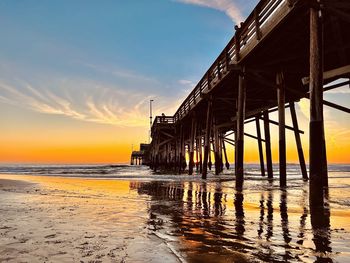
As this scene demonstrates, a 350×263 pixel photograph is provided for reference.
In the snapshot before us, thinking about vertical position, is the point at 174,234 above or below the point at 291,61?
below

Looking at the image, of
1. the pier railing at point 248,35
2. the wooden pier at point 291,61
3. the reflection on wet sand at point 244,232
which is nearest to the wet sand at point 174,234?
the reflection on wet sand at point 244,232

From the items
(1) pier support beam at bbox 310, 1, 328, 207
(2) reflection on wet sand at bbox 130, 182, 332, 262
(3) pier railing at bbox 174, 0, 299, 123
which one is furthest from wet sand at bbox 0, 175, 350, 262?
(3) pier railing at bbox 174, 0, 299, 123

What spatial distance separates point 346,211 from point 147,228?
3801mm

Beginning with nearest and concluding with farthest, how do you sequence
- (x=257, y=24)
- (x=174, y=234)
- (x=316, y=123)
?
(x=174, y=234) → (x=316, y=123) → (x=257, y=24)

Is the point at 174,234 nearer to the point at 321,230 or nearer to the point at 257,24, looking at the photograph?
the point at 321,230

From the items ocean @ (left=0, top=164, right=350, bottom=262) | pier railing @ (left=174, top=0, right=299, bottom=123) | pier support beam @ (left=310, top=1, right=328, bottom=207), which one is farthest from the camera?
pier railing @ (left=174, top=0, right=299, bottom=123)

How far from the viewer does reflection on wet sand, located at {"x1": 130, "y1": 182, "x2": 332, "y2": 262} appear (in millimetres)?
3211

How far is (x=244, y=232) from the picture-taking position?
4.25 meters

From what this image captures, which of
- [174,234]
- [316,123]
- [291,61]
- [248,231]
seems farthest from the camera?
[291,61]

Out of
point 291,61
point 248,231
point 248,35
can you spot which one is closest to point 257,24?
point 248,35

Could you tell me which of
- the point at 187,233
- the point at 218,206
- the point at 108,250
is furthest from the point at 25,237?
the point at 218,206

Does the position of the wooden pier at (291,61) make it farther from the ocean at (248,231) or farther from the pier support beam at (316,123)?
the ocean at (248,231)

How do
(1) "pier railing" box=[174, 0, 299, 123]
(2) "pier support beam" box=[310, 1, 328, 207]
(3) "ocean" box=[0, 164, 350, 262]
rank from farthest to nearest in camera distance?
(1) "pier railing" box=[174, 0, 299, 123], (2) "pier support beam" box=[310, 1, 328, 207], (3) "ocean" box=[0, 164, 350, 262]

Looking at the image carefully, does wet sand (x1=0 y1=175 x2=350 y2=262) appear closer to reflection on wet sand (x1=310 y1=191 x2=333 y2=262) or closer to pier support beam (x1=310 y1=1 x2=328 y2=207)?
reflection on wet sand (x1=310 y1=191 x2=333 y2=262)
